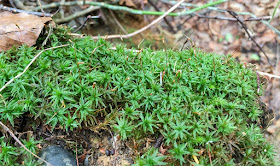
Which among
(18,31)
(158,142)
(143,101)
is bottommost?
(158,142)

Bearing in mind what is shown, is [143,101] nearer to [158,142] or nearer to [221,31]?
[158,142]

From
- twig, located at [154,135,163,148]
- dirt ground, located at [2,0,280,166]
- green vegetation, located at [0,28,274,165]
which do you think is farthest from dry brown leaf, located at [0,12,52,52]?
dirt ground, located at [2,0,280,166]

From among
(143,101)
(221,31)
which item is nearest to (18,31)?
(143,101)

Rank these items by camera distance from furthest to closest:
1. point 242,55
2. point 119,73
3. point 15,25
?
point 242,55 < point 15,25 < point 119,73

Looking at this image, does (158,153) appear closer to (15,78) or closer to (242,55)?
(15,78)

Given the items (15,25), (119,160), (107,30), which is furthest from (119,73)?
(107,30)

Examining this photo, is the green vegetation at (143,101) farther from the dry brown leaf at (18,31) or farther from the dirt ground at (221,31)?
the dirt ground at (221,31)
